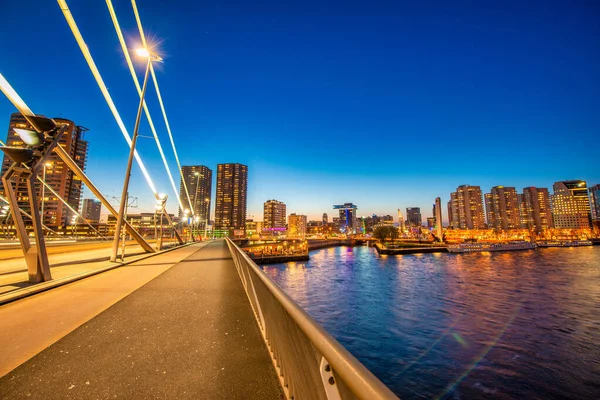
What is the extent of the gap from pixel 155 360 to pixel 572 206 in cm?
27656

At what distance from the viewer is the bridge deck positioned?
8.50 ft

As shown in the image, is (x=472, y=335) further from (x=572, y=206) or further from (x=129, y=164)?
(x=572, y=206)

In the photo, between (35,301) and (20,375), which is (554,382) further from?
(35,301)

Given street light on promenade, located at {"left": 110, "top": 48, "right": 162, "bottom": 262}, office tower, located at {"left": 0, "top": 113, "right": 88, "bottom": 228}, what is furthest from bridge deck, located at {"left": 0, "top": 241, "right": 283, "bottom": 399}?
office tower, located at {"left": 0, "top": 113, "right": 88, "bottom": 228}

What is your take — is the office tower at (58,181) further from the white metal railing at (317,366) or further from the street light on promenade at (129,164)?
the white metal railing at (317,366)

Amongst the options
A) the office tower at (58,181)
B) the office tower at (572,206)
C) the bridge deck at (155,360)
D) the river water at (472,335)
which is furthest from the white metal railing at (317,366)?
the office tower at (572,206)

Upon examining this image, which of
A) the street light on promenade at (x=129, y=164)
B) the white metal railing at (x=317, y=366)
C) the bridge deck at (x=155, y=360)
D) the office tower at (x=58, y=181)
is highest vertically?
the office tower at (x=58, y=181)

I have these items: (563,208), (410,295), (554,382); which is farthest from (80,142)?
(563,208)

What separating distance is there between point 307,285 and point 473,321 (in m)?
20.7

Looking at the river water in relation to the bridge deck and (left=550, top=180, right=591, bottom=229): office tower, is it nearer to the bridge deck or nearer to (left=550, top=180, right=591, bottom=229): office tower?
the bridge deck

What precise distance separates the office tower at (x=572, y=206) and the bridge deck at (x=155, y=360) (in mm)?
266647

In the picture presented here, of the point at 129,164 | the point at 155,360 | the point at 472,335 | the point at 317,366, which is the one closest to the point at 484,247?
the point at 472,335

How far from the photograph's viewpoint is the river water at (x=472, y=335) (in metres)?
11.7

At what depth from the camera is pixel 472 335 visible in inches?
656
